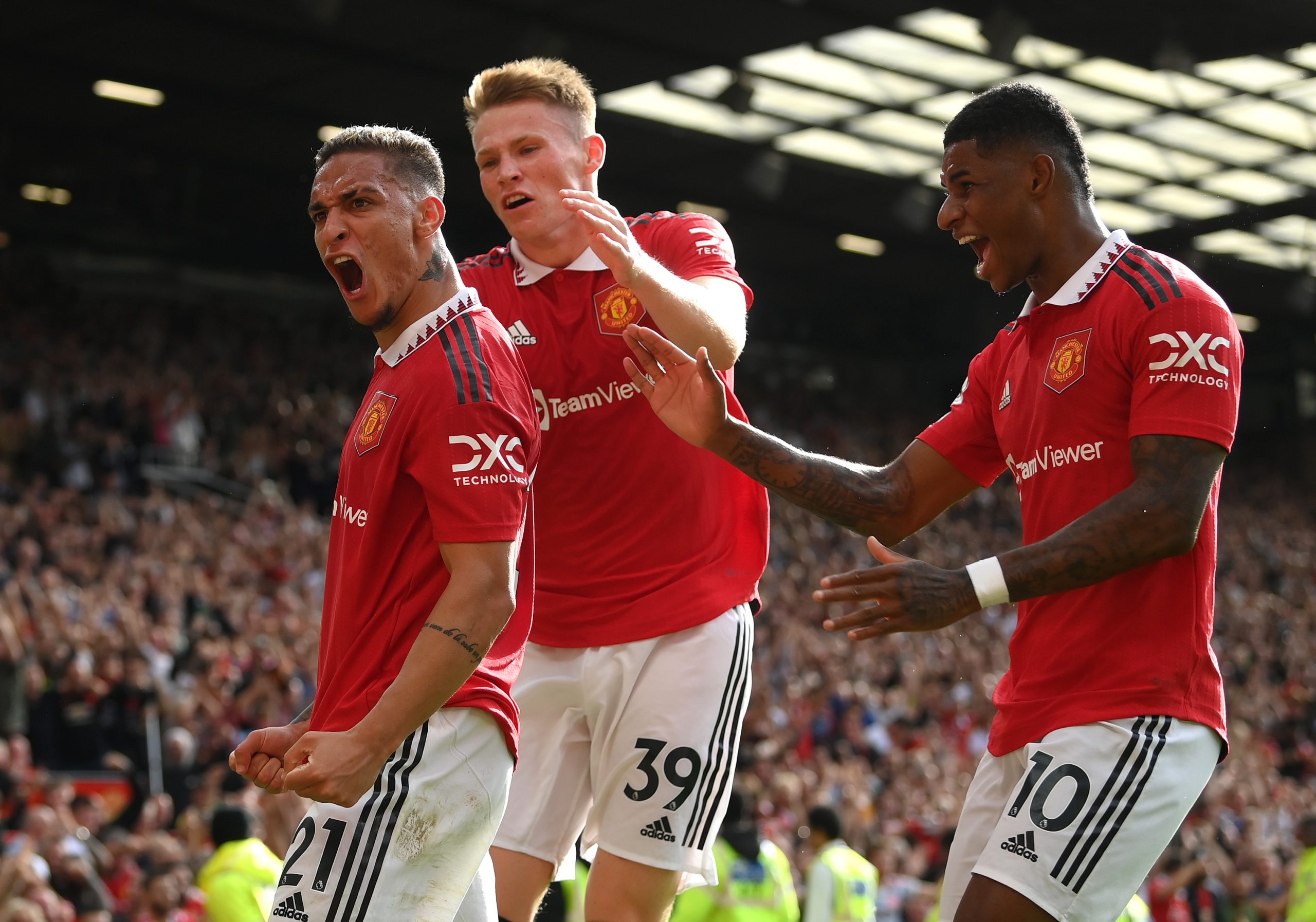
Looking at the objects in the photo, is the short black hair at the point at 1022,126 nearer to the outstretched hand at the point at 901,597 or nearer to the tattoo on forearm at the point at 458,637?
the outstretched hand at the point at 901,597

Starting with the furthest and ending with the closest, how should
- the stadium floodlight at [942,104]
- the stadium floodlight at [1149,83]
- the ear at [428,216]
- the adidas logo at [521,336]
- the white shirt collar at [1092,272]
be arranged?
the stadium floodlight at [942,104] < the stadium floodlight at [1149,83] < the adidas logo at [521,336] < the white shirt collar at [1092,272] < the ear at [428,216]

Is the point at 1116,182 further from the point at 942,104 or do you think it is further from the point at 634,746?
the point at 634,746

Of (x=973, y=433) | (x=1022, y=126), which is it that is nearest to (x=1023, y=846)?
(x=973, y=433)

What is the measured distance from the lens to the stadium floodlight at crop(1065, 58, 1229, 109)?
18.9 m

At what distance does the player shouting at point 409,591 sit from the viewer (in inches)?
118

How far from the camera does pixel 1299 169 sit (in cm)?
2161

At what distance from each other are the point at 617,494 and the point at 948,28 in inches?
596

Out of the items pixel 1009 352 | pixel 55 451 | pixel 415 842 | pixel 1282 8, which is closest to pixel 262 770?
pixel 415 842

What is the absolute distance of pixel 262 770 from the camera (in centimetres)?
306

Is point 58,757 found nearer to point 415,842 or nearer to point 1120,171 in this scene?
point 415,842

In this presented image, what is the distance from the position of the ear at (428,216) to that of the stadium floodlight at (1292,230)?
21645 millimetres

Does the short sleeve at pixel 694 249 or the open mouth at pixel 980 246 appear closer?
the open mouth at pixel 980 246

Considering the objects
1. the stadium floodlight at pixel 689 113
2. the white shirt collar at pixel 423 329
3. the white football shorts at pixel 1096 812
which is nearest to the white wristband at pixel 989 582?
the white football shorts at pixel 1096 812

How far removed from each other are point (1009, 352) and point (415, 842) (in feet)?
6.22
